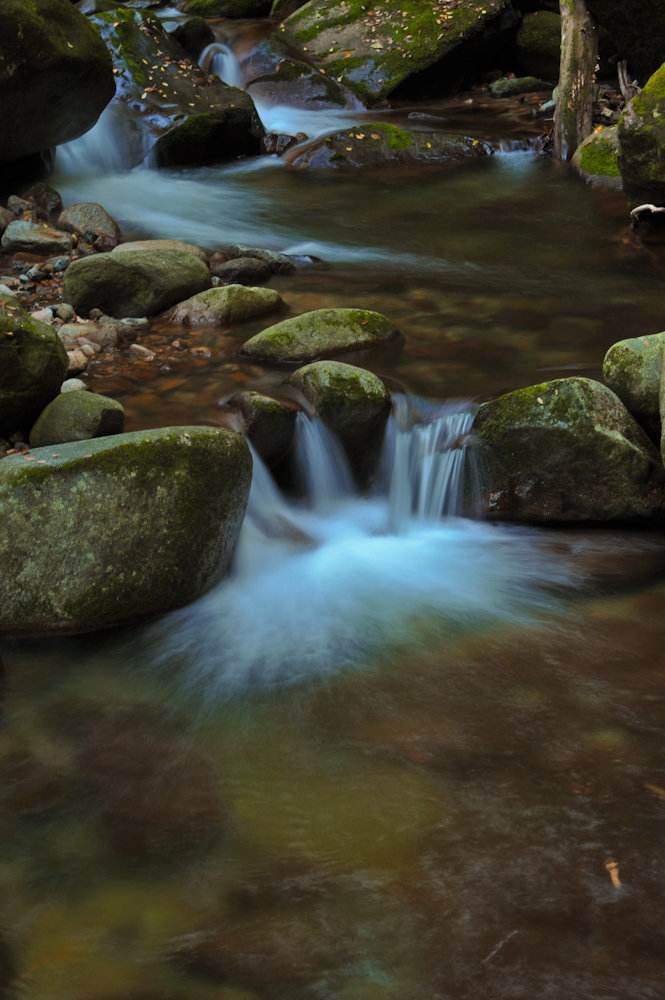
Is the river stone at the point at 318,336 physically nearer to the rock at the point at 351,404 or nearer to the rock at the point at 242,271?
the rock at the point at 351,404

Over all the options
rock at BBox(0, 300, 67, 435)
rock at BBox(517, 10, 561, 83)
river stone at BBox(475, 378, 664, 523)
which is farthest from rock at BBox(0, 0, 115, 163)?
rock at BBox(517, 10, 561, 83)

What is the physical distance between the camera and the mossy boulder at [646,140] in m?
9.69

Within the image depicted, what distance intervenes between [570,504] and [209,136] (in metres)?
9.19

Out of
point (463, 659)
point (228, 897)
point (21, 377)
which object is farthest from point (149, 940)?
point (21, 377)

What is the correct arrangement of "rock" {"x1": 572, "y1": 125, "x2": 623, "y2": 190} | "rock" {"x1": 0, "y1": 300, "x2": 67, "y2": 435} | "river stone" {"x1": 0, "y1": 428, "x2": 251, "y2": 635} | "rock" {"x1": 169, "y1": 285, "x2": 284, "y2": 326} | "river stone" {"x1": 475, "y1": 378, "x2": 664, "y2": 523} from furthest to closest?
"rock" {"x1": 572, "y1": 125, "x2": 623, "y2": 190} < "rock" {"x1": 169, "y1": 285, "x2": 284, "y2": 326} < "river stone" {"x1": 475, "y1": 378, "x2": 664, "y2": 523} < "rock" {"x1": 0, "y1": 300, "x2": 67, "y2": 435} < "river stone" {"x1": 0, "y1": 428, "x2": 251, "y2": 635}

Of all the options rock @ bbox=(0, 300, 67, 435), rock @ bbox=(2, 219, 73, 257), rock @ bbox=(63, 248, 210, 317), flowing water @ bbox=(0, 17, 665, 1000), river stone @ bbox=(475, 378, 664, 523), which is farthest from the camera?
rock @ bbox=(2, 219, 73, 257)

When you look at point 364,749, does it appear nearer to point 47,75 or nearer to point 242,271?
point 242,271

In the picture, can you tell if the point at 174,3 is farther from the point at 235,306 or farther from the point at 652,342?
the point at 652,342

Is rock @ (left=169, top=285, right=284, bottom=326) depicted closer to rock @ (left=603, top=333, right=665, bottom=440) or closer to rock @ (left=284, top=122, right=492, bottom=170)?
rock @ (left=603, top=333, right=665, bottom=440)

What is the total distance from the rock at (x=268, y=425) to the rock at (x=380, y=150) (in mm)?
8251

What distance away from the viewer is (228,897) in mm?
3377

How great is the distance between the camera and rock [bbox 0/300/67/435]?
5645mm

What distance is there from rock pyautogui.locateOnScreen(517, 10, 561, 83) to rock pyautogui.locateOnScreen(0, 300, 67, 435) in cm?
1412

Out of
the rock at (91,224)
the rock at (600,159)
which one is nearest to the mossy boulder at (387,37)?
the rock at (600,159)
